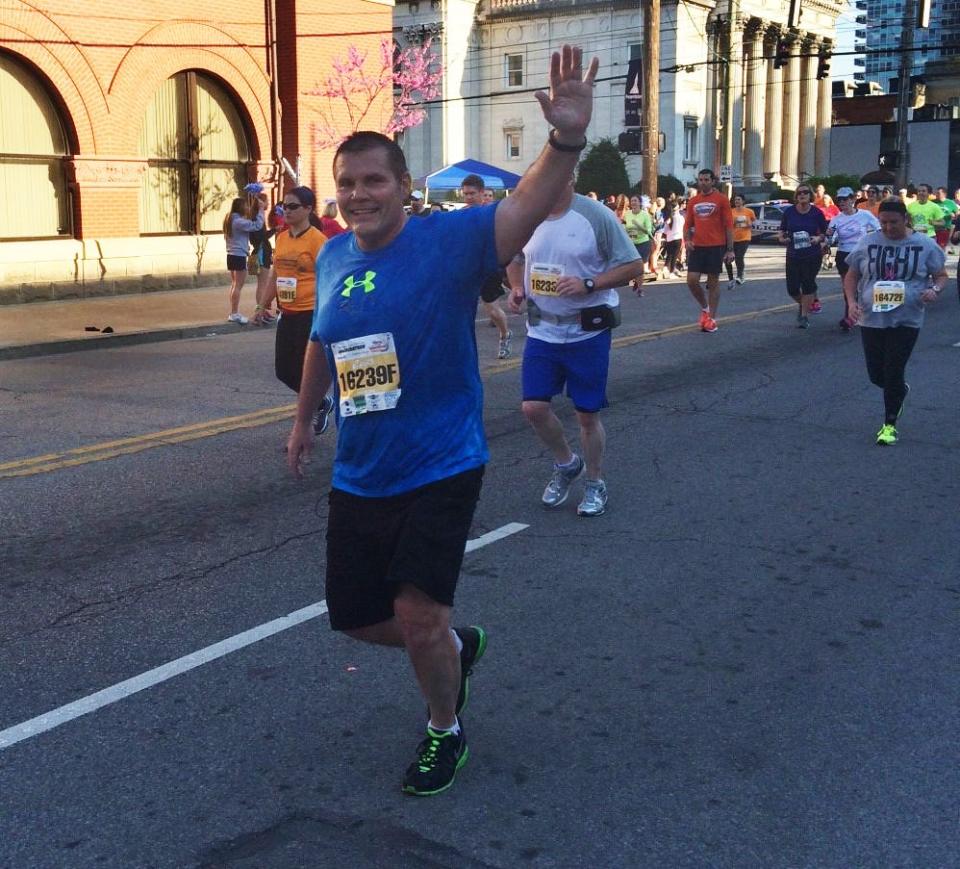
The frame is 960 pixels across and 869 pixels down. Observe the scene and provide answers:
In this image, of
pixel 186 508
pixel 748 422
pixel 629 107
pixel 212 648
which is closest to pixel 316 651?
pixel 212 648

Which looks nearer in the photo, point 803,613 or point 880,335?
point 803,613

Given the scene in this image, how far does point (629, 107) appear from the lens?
1176 inches

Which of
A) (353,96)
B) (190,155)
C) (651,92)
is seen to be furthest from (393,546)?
(651,92)

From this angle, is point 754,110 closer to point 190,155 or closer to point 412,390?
point 190,155

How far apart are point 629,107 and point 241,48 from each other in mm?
10204

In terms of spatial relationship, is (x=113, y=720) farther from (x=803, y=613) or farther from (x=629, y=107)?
(x=629, y=107)

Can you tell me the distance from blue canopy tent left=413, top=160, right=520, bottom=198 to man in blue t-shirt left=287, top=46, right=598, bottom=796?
28.5m

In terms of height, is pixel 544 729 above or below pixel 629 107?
below

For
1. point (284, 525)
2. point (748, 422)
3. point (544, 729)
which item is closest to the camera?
point (544, 729)

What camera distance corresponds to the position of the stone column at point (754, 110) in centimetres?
6688

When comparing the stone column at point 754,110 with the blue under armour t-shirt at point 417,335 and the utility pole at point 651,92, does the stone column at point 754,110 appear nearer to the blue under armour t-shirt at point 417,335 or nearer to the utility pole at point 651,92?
the utility pole at point 651,92

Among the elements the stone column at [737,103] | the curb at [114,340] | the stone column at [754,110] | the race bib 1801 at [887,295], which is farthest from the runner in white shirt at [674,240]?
the stone column at [754,110]

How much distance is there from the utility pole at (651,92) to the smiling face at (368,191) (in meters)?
25.3

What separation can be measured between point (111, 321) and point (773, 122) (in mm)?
60724
